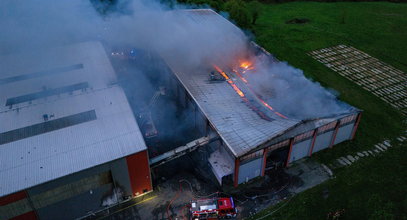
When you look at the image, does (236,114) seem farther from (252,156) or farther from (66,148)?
(66,148)

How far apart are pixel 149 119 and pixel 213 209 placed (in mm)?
13726

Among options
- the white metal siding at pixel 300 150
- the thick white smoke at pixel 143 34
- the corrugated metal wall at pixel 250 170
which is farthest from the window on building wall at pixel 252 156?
the thick white smoke at pixel 143 34

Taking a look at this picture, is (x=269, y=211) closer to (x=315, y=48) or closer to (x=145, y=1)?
(x=145, y=1)

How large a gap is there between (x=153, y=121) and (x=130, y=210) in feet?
38.8

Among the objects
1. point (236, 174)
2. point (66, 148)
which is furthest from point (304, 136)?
point (66, 148)

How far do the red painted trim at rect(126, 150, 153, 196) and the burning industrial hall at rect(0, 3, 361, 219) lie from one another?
0.29 feet

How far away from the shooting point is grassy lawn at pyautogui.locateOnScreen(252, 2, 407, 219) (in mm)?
24156

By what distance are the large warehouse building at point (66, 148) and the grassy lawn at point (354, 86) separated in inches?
499

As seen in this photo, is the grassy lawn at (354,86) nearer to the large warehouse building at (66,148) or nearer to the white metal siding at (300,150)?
the white metal siding at (300,150)

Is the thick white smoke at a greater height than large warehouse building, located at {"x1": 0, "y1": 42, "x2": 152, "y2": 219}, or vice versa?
the thick white smoke

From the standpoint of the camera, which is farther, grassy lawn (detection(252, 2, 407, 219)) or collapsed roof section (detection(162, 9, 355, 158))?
collapsed roof section (detection(162, 9, 355, 158))

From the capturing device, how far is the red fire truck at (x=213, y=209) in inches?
902

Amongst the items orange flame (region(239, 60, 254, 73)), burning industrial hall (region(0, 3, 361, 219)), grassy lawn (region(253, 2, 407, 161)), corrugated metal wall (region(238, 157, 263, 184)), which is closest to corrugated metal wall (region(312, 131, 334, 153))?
burning industrial hall (region(0, 3, 361, 219))

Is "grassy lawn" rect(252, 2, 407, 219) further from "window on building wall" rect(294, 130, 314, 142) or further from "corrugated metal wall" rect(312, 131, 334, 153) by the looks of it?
"window on building wall" rect(294, 130, 314, 142)
